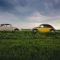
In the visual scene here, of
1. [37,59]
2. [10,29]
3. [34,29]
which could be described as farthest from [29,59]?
[10,29]

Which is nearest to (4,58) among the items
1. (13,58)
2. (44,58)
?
(13,58)

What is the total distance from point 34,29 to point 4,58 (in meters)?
18.9

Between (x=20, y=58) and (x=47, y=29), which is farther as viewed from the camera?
(x=47, y=29)

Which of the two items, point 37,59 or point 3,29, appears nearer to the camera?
point 37,59

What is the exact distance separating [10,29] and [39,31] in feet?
23.1

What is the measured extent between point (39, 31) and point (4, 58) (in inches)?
754

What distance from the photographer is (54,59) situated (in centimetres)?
912

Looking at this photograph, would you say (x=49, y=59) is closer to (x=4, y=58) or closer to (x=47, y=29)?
(x=4, y=58)

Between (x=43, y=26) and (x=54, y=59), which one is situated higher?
(x=43, y=26)

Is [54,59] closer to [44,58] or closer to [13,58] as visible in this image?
[44,58]

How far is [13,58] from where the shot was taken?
9.38 m

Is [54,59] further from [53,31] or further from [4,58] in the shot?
[53,31]

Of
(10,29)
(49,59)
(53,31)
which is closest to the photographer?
(49,59)

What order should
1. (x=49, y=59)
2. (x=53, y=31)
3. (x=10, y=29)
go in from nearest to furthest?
1. (x=49, y=59)
2. (x=53, y=31)
3. (x=10, y=29)
